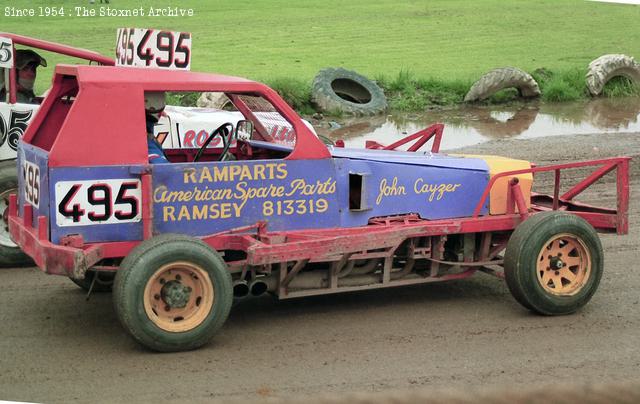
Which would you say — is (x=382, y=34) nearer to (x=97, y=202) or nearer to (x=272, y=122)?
(x=272, y=122)

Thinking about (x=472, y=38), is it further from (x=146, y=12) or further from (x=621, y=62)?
(x=146, y=12)

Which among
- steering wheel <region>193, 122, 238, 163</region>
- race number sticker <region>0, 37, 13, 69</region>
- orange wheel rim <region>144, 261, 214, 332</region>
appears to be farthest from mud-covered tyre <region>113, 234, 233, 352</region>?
race number sticker <region>0, 37, 13, 69</region>

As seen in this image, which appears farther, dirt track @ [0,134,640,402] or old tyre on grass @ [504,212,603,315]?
old tyre on grass @ [504,212,603,315]

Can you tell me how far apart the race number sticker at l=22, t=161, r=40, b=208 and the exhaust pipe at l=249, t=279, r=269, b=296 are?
4.69 feet

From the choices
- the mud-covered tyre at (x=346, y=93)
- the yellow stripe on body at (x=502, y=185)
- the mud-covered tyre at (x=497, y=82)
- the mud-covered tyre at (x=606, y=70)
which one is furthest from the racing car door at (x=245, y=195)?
the mud-covered tyre at (x=606, y=70)

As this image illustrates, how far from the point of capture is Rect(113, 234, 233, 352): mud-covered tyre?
562 cm

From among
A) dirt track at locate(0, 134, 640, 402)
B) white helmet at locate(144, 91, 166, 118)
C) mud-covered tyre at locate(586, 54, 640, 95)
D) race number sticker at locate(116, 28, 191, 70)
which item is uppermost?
mud-covered tyre at locate(586, 54, 640, 95)

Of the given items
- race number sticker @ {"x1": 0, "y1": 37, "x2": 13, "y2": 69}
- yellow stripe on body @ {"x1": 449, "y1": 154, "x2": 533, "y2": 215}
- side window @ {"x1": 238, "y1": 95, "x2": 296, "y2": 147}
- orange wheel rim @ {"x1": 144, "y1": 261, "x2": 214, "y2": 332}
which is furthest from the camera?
race number sticker @ {"x1": 0, "y1": 37, "x2": 13, "y2": 69}

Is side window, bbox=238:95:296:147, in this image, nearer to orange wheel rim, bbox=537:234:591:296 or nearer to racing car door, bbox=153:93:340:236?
racing car door, bbox=153:93:340:236

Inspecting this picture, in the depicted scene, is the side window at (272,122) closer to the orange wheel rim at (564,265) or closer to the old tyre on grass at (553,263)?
the old tyre on grass at (553,263)

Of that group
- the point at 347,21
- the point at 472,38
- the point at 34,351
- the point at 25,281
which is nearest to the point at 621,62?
the point at 472,38

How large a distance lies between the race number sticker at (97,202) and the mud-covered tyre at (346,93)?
10151mm

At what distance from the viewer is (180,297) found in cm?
579

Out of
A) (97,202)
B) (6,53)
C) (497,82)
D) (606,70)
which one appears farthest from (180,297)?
(606,70)
